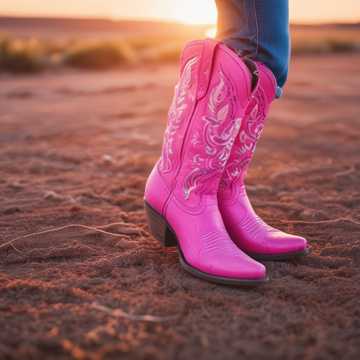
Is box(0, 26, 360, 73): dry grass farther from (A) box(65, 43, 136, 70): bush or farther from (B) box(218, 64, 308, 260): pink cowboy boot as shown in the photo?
(B) box(218, 64, 308, 260): pink cowboy boot

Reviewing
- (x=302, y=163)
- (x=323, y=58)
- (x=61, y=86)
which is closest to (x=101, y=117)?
(x=302, y=163)

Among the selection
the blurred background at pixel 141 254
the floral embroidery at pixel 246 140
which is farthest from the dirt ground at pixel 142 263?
the floral embroidery at pixel 246 140

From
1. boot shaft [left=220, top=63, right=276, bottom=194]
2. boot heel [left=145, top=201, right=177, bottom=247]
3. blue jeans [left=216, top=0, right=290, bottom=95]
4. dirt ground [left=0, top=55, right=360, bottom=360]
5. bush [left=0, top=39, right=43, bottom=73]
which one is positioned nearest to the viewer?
dirt ground [left=0, top=55, right=360, bottom=360]

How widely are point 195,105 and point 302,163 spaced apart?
1.41 m

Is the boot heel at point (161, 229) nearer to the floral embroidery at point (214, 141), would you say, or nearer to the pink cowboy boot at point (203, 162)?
the pink cowboy boot at point (203, 162)

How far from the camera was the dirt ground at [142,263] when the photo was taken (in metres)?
1.07

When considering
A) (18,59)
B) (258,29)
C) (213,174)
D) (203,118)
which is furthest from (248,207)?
(18,59)

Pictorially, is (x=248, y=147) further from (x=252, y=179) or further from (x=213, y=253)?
(x=252, y=179)

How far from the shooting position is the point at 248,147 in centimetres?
153

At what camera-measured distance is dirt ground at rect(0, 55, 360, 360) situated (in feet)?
3.50

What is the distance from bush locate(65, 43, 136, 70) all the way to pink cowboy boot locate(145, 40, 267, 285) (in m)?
8.06

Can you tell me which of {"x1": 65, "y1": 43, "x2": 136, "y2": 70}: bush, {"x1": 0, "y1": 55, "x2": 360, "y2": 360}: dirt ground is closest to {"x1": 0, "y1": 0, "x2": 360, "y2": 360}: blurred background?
{"x1": 0, "y1": 55, "x2": 360, "y2": 360}: dirt ground

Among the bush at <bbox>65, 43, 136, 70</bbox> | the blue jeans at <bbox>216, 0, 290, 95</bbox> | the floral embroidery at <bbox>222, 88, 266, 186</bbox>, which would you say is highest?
the blue jeans at <bbox>216, 0, 290, 95</bbox>

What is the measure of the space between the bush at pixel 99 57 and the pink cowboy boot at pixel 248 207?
8046mm
